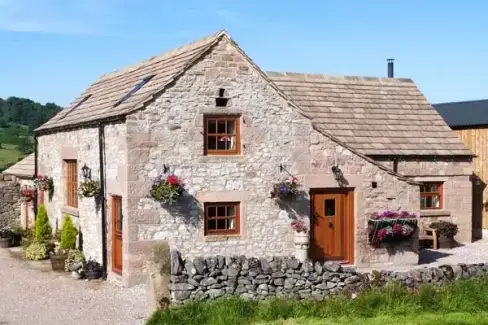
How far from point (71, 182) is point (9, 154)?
44.0m

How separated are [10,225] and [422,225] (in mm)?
14373

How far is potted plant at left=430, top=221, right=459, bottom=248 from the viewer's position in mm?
21281

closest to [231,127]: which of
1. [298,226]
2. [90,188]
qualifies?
[298,226]

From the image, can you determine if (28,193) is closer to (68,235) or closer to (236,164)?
(68,235)

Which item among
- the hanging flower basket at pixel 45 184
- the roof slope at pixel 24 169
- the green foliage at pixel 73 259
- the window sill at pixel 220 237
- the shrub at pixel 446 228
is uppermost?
the roof slope at pixel 24 169

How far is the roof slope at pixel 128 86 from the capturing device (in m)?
15.8

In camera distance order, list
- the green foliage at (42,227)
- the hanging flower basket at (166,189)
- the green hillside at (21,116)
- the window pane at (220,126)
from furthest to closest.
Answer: the green hillside at (21,116)
the green foliage at (42,227)
the window pane at (220,126)
the hanging flower basket at (166,189)

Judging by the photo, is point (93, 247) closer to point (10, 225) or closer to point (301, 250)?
point (301, 250)

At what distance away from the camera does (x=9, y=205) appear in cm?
2464

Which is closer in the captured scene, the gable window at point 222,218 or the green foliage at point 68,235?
the gable window at point 222,218

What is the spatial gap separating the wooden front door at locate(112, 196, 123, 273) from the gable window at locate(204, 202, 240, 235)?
2024mm

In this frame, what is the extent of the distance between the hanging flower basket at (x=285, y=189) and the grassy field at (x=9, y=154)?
40.3 metres

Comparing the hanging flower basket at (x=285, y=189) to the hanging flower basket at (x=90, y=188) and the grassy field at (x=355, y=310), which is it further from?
the grassy field at (x=355, y=310)

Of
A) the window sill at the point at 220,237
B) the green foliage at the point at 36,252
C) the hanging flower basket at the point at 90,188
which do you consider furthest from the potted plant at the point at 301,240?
the green foliage at the point at 36,252
